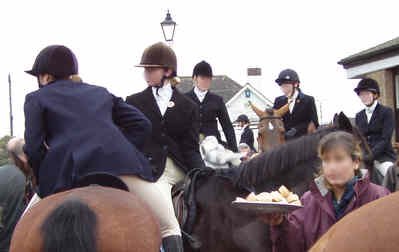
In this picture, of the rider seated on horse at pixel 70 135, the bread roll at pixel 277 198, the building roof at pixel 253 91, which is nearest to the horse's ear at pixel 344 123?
the rider seated on horse at pixel 70 135

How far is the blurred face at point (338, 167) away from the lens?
13.4 ft

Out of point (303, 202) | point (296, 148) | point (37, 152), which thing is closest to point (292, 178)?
point (296, 148)

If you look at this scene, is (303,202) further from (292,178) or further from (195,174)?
(195,174)

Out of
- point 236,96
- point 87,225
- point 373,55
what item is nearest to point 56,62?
point 87,225

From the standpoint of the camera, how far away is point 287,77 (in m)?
8.79

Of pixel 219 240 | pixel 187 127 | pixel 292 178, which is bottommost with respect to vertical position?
pixel 219 240

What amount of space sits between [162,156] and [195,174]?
→ 0.40 metres

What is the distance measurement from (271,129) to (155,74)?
250 cm

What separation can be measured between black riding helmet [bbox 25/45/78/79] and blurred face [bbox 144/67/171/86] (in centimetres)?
169

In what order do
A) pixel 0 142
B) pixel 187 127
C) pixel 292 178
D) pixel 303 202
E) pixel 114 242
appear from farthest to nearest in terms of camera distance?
pixel 0 142, pixel 187 127, pixel 292 178, pixel 303 202, pixel 114 242

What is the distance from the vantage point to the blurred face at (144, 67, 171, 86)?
637cm

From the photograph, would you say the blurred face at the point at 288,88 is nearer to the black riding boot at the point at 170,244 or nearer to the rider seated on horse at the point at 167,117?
the rider seated on horse at the point at 167,117

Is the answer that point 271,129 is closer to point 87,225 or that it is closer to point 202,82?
point 202,82

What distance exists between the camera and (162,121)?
6.44 metres
